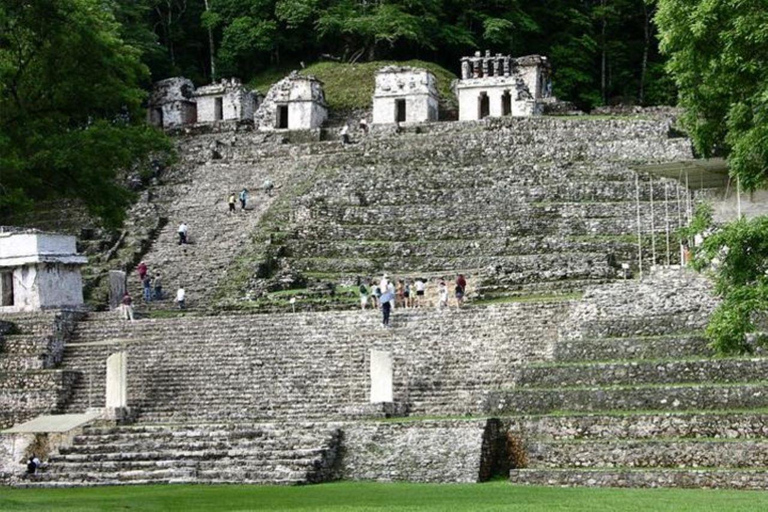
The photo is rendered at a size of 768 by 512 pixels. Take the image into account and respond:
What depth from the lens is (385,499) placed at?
2214 cm

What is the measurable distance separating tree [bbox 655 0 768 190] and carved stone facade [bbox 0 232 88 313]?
20.1 meters

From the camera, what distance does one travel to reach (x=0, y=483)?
28641 mm

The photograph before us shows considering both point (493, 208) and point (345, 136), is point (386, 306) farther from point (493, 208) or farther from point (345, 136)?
point (345, 136)

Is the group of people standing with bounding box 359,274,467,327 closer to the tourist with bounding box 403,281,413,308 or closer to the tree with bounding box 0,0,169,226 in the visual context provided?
the tourist with bounding box 403,281,413,308

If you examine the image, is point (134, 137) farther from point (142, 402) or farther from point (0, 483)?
point (0, 483)

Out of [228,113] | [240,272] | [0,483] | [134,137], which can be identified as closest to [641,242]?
[240,272]

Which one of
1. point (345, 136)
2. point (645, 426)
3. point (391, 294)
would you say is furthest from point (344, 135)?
point (645, 426)

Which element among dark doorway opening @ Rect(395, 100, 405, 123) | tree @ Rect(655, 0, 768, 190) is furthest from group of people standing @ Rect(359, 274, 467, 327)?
dark doorway opening @ Rect(395, 100, 405, 123)

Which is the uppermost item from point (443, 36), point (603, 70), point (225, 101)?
point (443, 36)

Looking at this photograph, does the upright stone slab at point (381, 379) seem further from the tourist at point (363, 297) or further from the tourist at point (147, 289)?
the tourist at point (147, 289)

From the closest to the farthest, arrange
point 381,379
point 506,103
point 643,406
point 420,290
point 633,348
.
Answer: point 643,406 → point 633,348 → point 381,379 → point 420,290 → point 506,103

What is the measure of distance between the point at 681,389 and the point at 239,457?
8441 mm

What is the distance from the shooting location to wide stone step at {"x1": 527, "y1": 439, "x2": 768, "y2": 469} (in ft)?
76.6

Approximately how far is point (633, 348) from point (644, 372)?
133 cm
